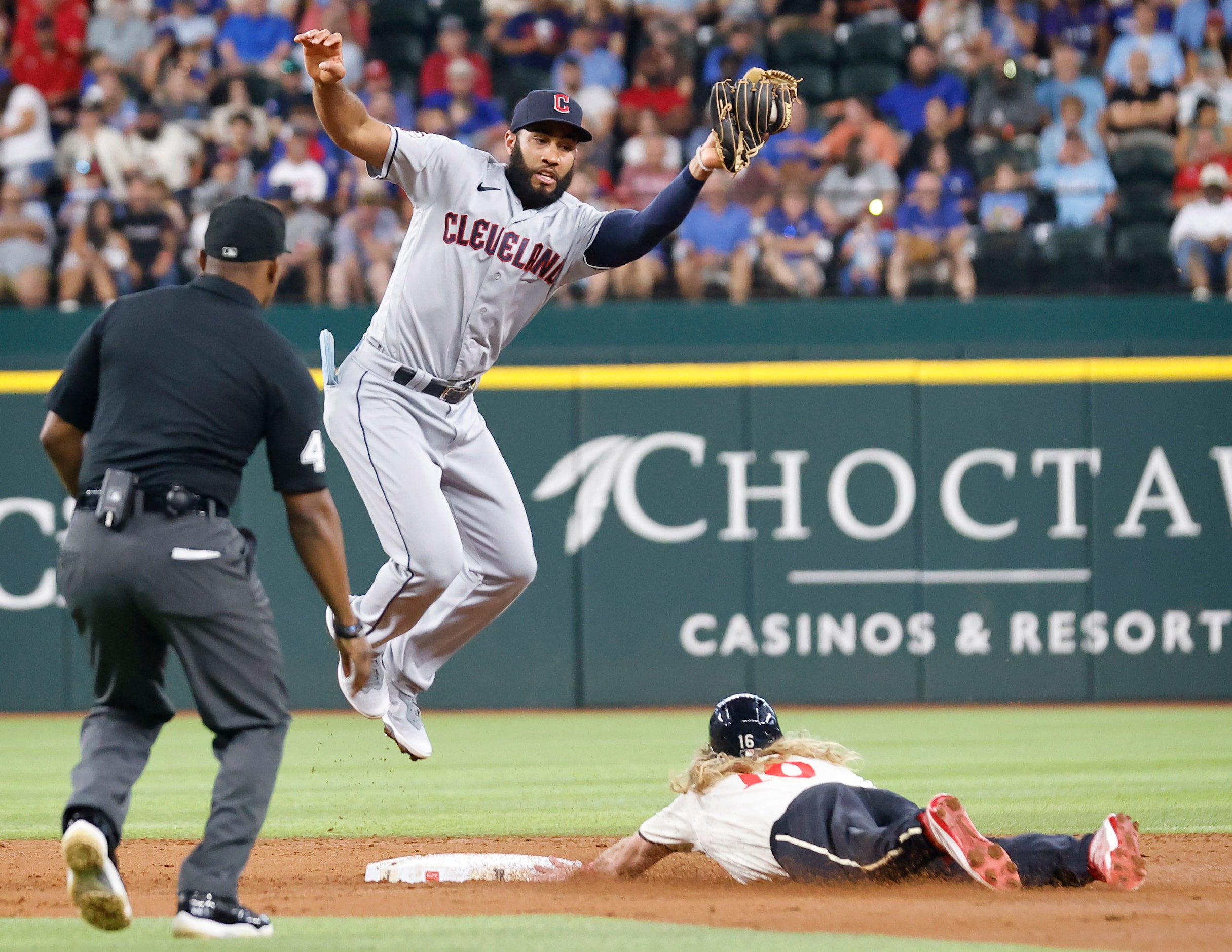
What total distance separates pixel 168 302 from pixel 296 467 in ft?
1.85

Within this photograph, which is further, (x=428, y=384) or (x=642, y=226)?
(x=428, y=384)

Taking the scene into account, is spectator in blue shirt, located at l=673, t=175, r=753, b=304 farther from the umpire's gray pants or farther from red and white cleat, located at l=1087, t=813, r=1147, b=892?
the umpire's gray pants

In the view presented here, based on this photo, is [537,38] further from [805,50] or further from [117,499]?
[117,499]

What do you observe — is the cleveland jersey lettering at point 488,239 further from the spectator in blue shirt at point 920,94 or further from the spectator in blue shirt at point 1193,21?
the spectator in blue shirt at point 1193,21

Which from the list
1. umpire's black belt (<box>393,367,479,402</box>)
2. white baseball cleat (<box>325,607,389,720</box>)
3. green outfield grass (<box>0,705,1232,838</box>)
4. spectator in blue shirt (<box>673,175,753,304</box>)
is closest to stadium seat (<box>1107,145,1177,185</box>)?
spectator in blue shirt (<box>673,175,753,304</box>)

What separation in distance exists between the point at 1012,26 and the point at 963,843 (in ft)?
33.9

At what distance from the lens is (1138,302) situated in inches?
484

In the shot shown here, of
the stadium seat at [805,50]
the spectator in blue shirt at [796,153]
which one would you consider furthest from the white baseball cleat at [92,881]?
the stadium seat at [805,50]

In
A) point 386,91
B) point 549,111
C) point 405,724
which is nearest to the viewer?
point 549,111

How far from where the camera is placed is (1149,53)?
13.4m

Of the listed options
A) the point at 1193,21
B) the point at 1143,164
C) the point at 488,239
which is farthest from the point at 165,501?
the point at 1193,21

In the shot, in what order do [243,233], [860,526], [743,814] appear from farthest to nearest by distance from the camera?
1. [860,526]
2. [743,814]
3. [243,233]

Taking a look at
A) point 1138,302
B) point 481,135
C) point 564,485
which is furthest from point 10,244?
point 1138,302

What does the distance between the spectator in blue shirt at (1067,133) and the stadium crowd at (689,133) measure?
2 cm
